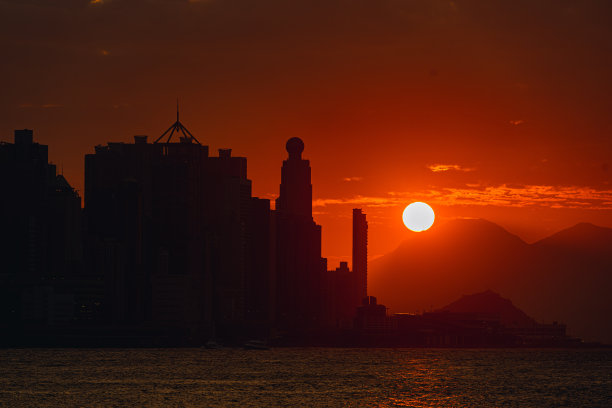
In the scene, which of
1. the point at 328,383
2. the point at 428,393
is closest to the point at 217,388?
the point at 328,383

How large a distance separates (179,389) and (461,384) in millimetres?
55622

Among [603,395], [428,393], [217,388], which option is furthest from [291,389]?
[603,395]

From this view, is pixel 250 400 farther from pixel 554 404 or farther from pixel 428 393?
pixel 554 404

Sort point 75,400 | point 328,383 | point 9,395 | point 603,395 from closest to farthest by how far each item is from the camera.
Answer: point 75,400 < point 9,395 < point 603,395 < point 328,383

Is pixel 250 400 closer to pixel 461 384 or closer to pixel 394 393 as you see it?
pixel 394 393

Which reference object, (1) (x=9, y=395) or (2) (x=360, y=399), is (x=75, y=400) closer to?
(1) (x=9, y=395)

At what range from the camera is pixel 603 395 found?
178 meters

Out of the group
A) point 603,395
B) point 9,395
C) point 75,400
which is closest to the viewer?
point 75,400

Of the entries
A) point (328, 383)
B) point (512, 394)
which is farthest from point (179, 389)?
point (512, 394)

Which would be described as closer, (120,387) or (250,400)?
(250,400)

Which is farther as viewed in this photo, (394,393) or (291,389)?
(291,389)

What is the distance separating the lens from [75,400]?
156 meters

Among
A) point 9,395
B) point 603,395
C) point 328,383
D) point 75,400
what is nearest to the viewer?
point 75,400

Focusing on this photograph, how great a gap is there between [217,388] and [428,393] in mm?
38163
